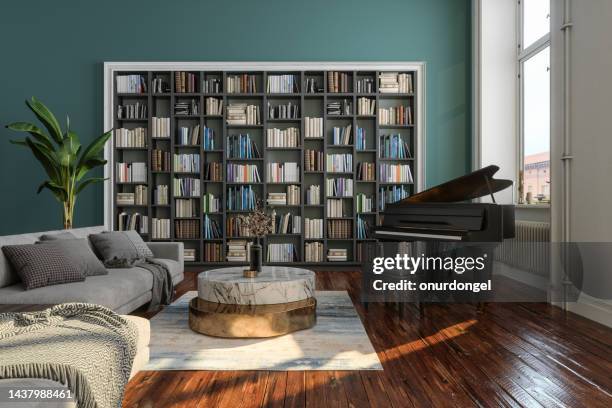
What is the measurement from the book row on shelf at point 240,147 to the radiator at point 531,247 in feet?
11.3

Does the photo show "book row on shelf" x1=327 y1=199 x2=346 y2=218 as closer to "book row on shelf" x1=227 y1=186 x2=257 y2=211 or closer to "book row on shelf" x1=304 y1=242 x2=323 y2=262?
"book row on shelf" x1=304 y1=242 x2=323 y2=262

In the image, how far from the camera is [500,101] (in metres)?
5.82

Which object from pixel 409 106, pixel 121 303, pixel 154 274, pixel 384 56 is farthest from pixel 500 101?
pixel 121 303

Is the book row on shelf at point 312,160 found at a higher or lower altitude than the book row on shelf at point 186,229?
higher

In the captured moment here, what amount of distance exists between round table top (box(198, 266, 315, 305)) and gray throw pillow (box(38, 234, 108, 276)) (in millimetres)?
853

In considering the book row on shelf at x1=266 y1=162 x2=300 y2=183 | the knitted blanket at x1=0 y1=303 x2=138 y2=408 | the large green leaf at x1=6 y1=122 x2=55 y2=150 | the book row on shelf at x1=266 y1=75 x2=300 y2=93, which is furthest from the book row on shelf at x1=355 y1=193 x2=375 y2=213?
the knitted blanket at x1=0 y1=303 x2=138 y2=408

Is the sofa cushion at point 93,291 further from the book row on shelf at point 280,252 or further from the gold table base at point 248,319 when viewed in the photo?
the book row on shelf at point 280,252

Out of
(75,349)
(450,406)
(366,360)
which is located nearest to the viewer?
(75,349)

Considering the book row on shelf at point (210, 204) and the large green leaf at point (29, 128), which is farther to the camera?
the book row on shelf at point (210, 204)

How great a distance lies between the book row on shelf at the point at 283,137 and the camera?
600 centimetres

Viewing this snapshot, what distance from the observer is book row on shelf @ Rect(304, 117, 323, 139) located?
6004 mm

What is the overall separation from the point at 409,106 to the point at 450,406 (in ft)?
15.7

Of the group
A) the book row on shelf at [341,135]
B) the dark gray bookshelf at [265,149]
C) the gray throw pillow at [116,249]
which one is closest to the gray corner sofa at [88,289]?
the gray throw pillow at [116,249]

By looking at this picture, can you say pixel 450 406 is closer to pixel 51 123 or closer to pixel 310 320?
pixel 310 320
